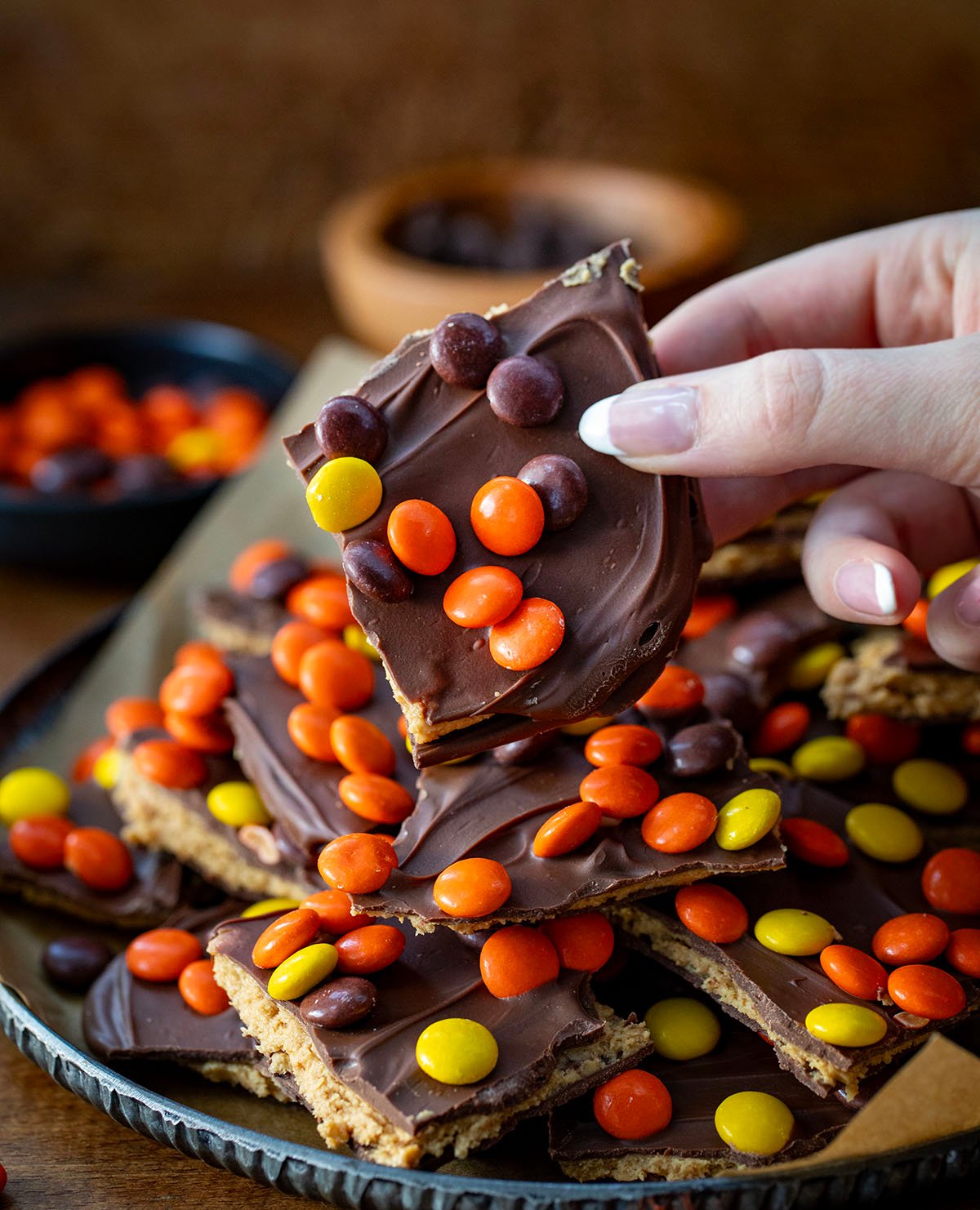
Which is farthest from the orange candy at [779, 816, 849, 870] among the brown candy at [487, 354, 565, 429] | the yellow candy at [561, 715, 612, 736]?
the brown candy at [487, 354, 565, 429]

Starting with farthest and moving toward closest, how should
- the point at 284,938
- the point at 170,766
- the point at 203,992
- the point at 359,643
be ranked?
the point at 359,643, the point at 170,766, the point at 203,992, the point at 284,938

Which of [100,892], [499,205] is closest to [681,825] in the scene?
[100,892]

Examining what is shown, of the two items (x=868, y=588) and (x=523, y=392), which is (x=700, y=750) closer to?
(x=868, y=588)

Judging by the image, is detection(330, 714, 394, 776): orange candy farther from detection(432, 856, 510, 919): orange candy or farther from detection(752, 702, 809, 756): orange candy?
detection(752, 702, 809, 756): orange candy

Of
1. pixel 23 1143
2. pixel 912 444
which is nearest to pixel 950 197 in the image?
pixel 912 444

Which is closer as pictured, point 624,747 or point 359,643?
point 624,747

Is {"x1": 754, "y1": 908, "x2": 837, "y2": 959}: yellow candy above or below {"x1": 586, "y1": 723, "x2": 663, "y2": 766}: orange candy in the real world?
below

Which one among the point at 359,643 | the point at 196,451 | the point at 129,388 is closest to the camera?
the point at 359,643
